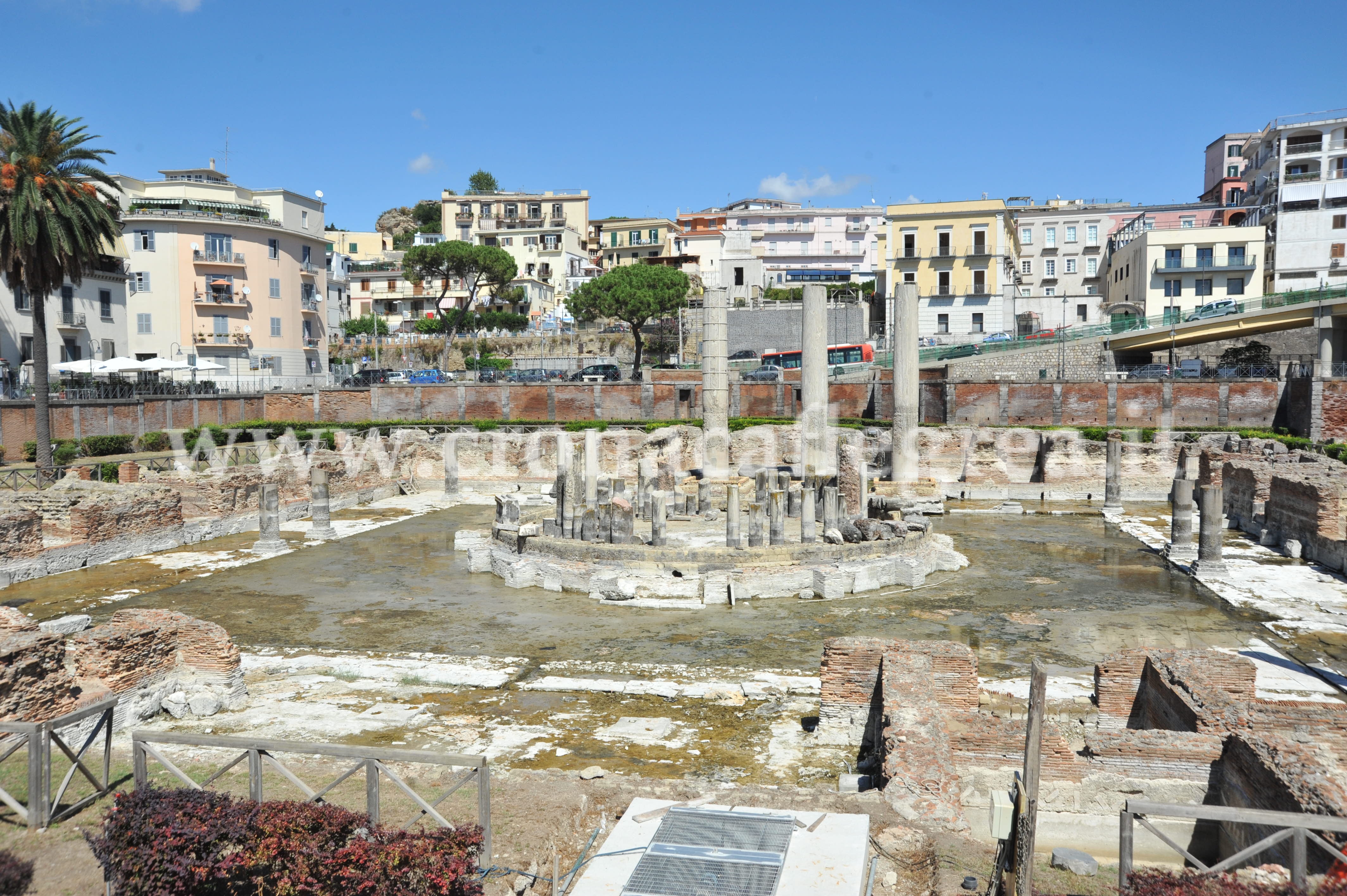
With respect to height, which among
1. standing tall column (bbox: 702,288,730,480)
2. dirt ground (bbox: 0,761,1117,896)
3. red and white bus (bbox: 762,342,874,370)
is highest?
red and white bus (bbox: 762,342,874,370)

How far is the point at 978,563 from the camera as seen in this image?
23.1 metres

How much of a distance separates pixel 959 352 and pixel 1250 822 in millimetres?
47213

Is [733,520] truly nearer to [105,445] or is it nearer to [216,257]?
[105,445]

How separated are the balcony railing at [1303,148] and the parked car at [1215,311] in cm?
2019

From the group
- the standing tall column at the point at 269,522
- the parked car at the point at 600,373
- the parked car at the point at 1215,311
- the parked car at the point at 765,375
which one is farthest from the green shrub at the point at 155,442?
the parked car at the point at 1215,311

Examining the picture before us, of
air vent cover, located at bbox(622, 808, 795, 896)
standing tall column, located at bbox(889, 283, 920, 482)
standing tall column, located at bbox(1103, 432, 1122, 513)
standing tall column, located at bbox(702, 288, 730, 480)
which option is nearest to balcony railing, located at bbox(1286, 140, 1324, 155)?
standing tall column, located at bbox(1103, 432, 1122, 513)

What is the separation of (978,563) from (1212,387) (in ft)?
90.2

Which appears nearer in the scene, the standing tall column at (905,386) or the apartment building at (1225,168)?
the standing tall column at (905,386)

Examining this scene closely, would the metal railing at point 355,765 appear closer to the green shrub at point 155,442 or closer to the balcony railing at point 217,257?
the green shrub at point 155,442

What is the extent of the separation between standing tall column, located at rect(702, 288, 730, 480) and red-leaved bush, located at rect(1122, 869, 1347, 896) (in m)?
25.2

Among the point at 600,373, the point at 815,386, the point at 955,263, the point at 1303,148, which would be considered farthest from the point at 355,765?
Result: the point at 1303,148

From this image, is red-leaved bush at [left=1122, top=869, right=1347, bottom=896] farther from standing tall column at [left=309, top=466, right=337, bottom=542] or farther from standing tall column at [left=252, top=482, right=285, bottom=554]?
standing tall column at [left=309, top=466, right=337, bottom=542]

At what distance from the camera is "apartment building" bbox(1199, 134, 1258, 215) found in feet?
237

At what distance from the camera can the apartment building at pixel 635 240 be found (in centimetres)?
8962
